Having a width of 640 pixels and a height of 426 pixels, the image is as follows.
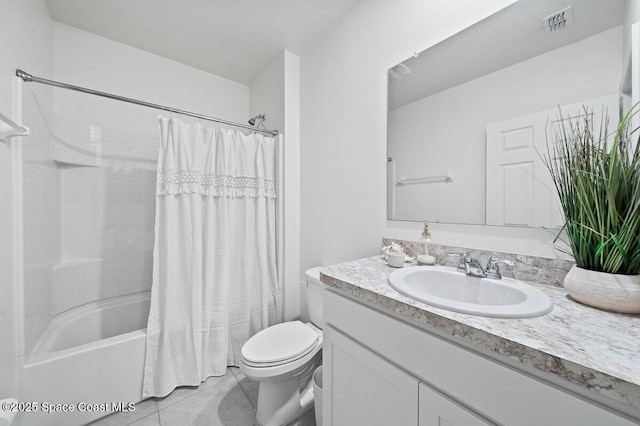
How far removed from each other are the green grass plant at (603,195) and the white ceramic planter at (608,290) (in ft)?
0.12

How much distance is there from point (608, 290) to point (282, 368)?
47.7 inches

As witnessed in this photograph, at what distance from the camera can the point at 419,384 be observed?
64 cm

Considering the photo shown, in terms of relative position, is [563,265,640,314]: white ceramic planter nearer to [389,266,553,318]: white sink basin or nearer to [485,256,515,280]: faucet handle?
[389,266,553,318]: white sink basin

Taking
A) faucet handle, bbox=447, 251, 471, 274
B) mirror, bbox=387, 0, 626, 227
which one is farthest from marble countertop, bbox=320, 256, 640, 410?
mirror, bbox=387, 0, 626, 227

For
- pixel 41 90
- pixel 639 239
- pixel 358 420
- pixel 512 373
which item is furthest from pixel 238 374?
pixel 41 90

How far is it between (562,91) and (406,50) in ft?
2.39

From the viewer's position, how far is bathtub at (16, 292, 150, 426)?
1111mm

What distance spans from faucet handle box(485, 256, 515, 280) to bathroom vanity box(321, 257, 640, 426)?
0.12 m

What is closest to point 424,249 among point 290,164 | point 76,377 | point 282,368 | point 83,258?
point 282,368

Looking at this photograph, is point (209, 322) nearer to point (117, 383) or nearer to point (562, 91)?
point (117, 383)

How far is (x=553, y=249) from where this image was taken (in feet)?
2.68

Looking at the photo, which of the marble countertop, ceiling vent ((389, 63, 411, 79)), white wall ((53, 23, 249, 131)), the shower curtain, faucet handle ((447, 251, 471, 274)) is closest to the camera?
the marble countertop

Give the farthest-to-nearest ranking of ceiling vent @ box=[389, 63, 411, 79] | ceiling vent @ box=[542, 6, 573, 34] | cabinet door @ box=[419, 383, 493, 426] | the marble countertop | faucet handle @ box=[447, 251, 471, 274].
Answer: ceiling vent @ box=[389, 63, 411, 79] < faucet handle @ box=[447, 251, 471, 274] < ceiling vent @ box=[542, 6, 573, 34] < cabinet door @ box=[419, 383, 493, 426] < the marble countertop

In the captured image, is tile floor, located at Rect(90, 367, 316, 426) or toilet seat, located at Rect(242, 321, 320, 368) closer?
toilet seat, located at Rect(242, 321, 320, 368)
